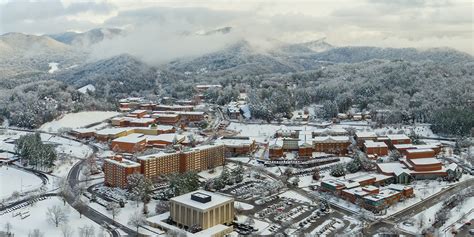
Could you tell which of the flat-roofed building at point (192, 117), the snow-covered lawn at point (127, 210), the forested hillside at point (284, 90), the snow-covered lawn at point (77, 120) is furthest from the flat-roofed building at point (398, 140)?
the snow-covered lawn at point (77, 120)

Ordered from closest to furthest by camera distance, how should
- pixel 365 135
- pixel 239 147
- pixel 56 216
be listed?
pixel 56 216
pixel 239 147
pixel 365 135

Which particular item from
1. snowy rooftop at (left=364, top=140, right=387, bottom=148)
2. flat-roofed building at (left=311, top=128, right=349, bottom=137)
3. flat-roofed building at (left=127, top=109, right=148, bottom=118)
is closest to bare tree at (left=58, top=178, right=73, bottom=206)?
flat-roofed building at (left=127, top=109, right=148, bottom=118)

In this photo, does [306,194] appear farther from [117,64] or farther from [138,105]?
[117,64]

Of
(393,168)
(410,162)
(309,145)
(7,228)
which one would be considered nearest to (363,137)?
(309,145)

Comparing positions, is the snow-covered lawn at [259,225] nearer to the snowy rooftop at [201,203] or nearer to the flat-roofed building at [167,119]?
the snowy rooftop at [201,203]

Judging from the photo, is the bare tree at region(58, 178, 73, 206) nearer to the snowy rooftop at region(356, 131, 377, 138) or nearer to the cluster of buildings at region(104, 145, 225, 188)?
the cluster of buildings at region(104, 145, 225, 188)

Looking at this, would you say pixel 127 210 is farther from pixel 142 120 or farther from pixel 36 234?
pixel 142 120

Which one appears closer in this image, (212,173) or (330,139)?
(212,173)
